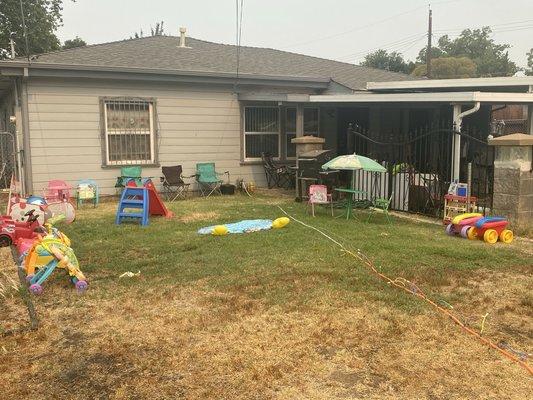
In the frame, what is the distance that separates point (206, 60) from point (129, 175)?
3.87 meters

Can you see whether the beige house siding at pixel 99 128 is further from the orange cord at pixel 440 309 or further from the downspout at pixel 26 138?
the orange cord at pixel 440 309

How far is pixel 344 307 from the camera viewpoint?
4520 mm

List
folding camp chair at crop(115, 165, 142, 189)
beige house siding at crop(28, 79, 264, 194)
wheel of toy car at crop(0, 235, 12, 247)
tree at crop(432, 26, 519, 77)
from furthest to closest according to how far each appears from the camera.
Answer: tree at crop(432, 26, 519, 77) < folding camp chair at crop(115, 165, 142, 189) < beige house siding at crop(28, 79, 264, 194) < wheel of toy car at crop(0, 235, 12, 247)

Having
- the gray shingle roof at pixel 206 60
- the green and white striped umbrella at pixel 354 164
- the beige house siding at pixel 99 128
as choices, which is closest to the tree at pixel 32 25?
the gray shingle roof at pixel 206 60

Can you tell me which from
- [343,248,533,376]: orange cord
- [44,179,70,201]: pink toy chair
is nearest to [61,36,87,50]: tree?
[44,179,70,201]: pink toy chair

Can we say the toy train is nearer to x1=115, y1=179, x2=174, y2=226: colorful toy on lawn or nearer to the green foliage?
x1=115, y1=179, x2=174, y2=226: colorful toy on lawn

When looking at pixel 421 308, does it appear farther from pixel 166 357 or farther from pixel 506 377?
pixel 166 357

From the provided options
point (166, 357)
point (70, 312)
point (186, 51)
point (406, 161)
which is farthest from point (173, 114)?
point (166, 357)

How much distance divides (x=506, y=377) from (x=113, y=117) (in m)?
9.87

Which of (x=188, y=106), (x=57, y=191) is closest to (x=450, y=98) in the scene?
(x=188, y=106)

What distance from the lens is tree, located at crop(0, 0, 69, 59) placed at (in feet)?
95.1

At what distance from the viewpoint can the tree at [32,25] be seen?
28984 millimetres

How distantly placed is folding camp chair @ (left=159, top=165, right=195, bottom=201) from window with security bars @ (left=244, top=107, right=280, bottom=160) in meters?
1.91

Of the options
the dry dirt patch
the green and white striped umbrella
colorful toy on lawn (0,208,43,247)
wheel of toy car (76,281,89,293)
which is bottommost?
the dry dirt patch
